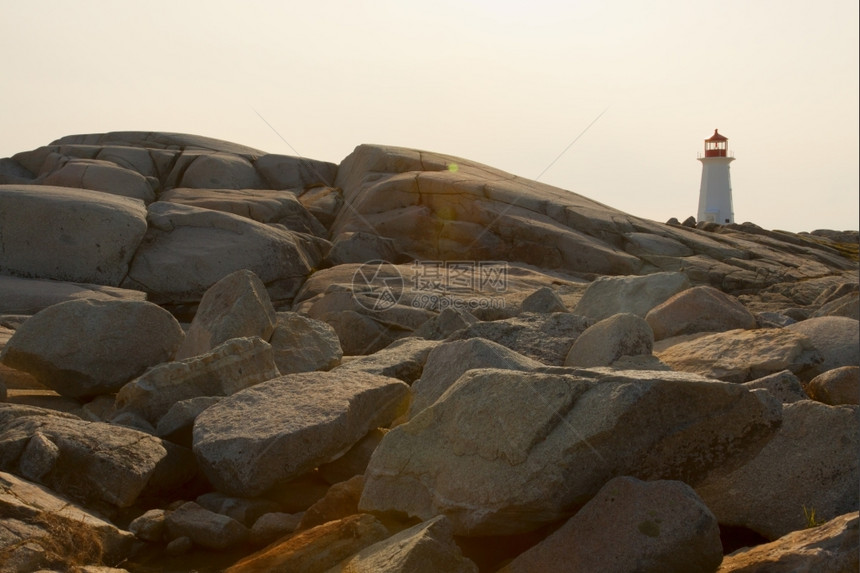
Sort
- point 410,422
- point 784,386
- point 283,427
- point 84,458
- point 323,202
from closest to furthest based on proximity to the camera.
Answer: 1. point 410,422
2. point 84,458
3. point 283,427
4. point 784,386
5. point 323,202

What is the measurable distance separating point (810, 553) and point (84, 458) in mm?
3917

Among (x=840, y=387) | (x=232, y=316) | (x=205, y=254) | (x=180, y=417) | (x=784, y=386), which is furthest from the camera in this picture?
(x=205, y=254)

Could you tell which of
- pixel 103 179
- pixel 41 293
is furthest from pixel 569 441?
pixel 103 179

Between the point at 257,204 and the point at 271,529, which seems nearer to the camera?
the point at 271,529

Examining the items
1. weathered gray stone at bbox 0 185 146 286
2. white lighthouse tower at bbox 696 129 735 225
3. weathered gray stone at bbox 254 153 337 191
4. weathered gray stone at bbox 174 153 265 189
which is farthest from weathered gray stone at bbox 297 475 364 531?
white lighthouse tower at bbox 696 129 735 225

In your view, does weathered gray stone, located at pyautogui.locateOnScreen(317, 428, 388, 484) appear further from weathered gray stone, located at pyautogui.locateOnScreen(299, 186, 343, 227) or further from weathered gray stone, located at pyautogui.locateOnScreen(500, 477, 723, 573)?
weathered gray stone, located at pyautogui.locateOnScreen(299, 186, 343, 227)

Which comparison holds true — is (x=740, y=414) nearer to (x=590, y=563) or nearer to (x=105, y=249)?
(x=590, y=563)

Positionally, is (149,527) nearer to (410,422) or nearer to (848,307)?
(410,422)

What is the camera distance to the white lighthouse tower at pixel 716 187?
3919 centimetres

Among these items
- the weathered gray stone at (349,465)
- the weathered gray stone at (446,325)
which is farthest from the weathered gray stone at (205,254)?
the weathered gray stone at (349,465)

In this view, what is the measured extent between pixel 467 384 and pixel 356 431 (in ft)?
4.07

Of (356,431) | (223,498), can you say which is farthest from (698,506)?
(223,498)

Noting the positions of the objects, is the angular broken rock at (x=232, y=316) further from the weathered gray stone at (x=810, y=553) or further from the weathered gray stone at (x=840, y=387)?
the weathered gray stone at (x=810, y=553)

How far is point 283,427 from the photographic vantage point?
5.33 m
